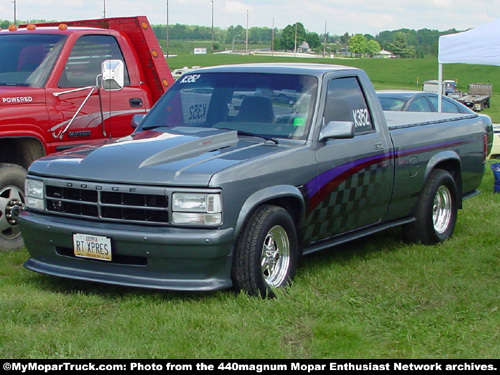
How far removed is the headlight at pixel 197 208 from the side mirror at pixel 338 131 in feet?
4.27

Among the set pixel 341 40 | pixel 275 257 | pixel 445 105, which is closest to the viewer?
pixel 275 257

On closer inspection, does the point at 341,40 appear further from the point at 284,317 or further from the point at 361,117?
the point at 284,317

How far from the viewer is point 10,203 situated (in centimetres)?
673

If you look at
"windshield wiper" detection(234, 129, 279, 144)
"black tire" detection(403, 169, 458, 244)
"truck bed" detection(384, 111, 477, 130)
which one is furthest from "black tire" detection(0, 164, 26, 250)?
"black tire" detection(403, 169, 458, 244)

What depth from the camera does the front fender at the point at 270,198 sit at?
4.95 m

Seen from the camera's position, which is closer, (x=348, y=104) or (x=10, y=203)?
(x=348, y=104)

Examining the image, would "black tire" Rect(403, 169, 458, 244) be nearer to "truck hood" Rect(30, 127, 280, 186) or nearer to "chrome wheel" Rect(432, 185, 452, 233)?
"chrome wheel" Rect(432, 185, 452, 233)

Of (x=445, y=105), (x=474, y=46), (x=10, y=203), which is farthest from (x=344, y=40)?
(x=10, y=203)

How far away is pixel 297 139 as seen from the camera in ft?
18.8

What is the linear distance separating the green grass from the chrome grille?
1.89 feet

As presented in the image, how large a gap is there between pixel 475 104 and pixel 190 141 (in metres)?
40.4

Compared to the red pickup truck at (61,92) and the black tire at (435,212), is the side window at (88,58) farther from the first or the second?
the black tire at (435,212)

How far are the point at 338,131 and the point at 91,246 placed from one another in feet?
6.66
